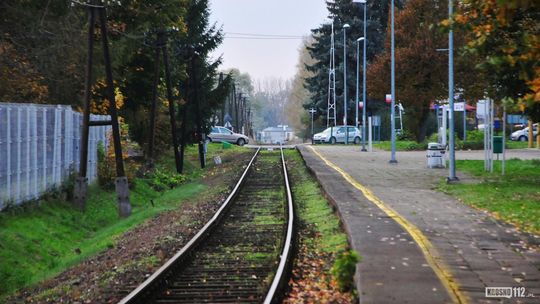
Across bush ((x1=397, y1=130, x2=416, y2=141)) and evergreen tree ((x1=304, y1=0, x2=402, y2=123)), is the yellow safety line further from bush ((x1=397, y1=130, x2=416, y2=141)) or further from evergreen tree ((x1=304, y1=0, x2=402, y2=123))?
evergreen tree ((x1=304, y1=0, x2=402, y2=123))

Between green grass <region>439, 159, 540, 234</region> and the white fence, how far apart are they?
1054 cm

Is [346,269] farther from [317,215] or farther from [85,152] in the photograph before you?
[85,152]

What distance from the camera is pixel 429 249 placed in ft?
36.8

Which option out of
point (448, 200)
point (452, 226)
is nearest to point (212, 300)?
point (452, 226)

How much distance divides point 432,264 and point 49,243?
29.5 feet

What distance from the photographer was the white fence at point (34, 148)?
658 inches

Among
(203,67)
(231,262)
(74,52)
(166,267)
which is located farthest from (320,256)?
(203,67)

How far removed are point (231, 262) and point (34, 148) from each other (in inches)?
364

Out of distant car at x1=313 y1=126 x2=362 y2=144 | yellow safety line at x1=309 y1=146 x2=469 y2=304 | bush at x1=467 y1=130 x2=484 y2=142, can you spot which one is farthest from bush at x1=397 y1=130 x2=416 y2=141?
yellow safety line at x1=309 y1=146 x2=469 y2=304

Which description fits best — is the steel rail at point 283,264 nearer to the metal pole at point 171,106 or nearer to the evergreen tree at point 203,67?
the metal pole at point 171,106

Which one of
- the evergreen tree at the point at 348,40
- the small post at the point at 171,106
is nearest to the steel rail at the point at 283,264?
the small post at the point at 171,106

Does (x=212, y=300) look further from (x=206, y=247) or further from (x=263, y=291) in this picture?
(x=206, y=247)

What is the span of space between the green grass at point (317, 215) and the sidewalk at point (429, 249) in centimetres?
29

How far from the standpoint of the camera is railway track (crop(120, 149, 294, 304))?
9.40m
